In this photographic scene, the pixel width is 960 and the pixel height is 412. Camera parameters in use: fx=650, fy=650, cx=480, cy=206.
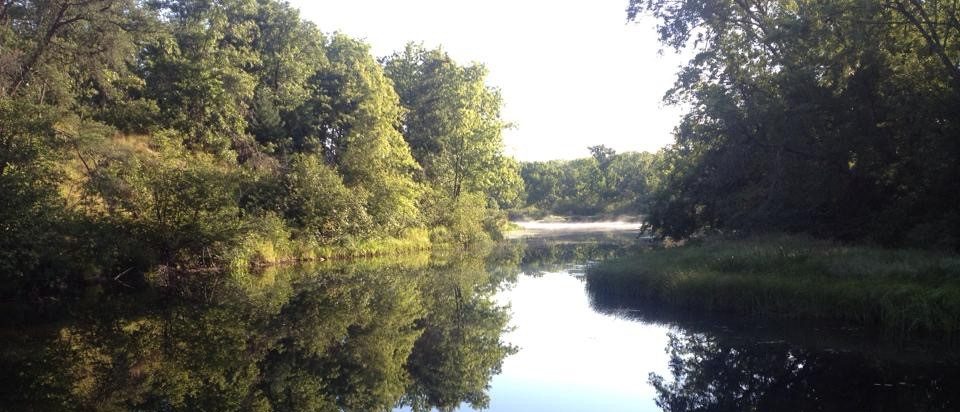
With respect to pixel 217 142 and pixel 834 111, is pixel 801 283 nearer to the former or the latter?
pixel 834 111

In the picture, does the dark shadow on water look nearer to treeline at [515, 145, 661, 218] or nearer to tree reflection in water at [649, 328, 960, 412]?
tree reflection in water at [649, 328, 960, 412]

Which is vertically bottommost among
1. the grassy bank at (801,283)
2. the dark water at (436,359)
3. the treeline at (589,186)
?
the dark water at (436,359)

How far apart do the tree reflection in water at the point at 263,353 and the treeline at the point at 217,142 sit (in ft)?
13.0

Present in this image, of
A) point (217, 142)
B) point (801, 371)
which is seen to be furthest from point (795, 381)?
point (217, 142)

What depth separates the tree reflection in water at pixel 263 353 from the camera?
1138cm

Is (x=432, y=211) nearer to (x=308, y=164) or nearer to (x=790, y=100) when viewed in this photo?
(x=308, y=164)

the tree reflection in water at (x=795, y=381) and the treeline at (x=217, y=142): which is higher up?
the treeline at (x=217, y=142)

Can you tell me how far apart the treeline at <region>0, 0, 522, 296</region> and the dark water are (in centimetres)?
362

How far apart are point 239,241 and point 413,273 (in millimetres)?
8399

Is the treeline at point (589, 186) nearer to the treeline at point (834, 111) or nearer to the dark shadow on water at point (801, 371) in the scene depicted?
the treeline at point (834, 111)

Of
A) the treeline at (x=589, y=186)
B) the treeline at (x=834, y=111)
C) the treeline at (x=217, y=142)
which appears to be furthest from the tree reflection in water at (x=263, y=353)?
the treeline at (x=589, y=186)

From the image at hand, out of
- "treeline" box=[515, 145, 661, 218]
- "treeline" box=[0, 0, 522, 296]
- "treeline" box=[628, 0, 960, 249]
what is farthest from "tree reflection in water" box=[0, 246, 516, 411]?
"treeline" box=[515, 145, 661, 218]

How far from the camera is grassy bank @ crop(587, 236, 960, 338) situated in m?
14.5

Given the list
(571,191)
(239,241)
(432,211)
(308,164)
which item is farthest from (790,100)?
(571,191)
